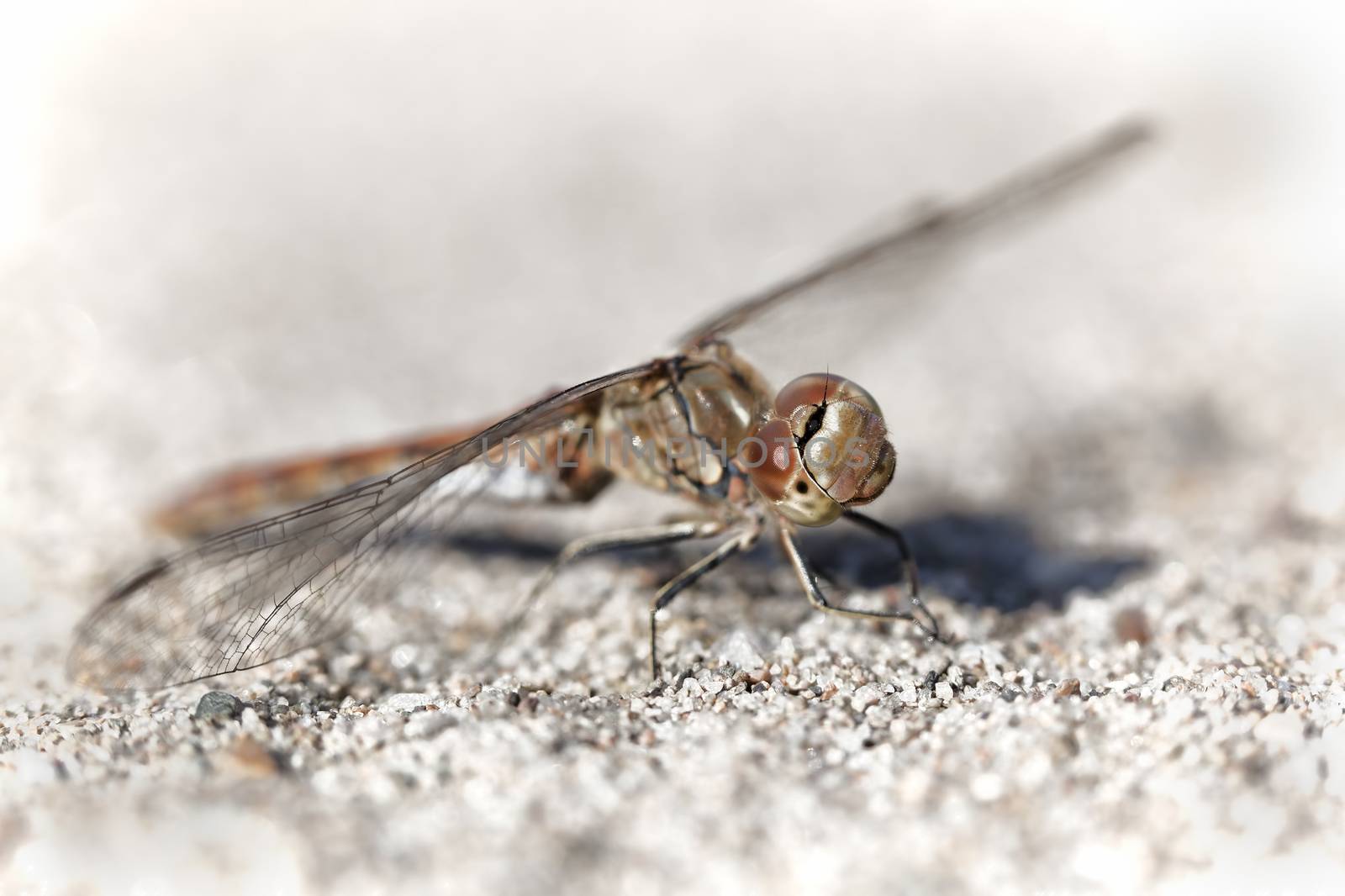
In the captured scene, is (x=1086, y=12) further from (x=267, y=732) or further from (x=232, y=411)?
(x=267, y=732)

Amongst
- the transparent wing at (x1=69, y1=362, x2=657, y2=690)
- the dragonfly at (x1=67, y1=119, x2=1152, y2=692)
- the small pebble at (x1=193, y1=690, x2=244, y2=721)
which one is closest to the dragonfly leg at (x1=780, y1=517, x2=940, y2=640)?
the dragonfly at (x1=67, y1=119, x2=1152, y2=692)

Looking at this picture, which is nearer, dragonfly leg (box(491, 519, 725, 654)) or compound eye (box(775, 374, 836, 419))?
compound eye (box(775, 374, 836, 419))

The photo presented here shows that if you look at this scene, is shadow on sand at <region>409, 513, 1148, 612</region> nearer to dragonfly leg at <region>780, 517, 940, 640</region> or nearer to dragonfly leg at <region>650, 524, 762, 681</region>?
dragonfly leg at <region>780, 517, 940, 640</region>

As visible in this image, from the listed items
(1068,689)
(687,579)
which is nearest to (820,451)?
(687,579)

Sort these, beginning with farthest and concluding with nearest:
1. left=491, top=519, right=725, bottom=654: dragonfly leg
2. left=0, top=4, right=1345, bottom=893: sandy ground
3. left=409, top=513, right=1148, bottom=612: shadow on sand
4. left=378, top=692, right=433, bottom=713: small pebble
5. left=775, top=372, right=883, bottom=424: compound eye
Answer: left=409, top=513, right=1148, bottom=612: shadow on sand, left=491, top=519, right=725, bottom=654: dragonfly leg, left=775, top=372, right=883, bottom=424: compound eye, left=378, top=692, right=433, bottom=713: small pebble, left=0, top=4, right=1345, bottom=893: sandy ground

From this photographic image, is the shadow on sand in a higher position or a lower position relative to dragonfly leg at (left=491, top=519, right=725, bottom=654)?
lower

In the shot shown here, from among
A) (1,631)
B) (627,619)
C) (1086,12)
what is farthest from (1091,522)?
(1086,12)

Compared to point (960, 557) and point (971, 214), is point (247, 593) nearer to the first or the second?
point (960, 557)

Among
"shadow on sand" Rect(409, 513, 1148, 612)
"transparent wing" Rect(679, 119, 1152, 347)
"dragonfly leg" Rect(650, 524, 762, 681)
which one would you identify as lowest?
"shadow on sand" Rect(409, 513, 1148, 612)
